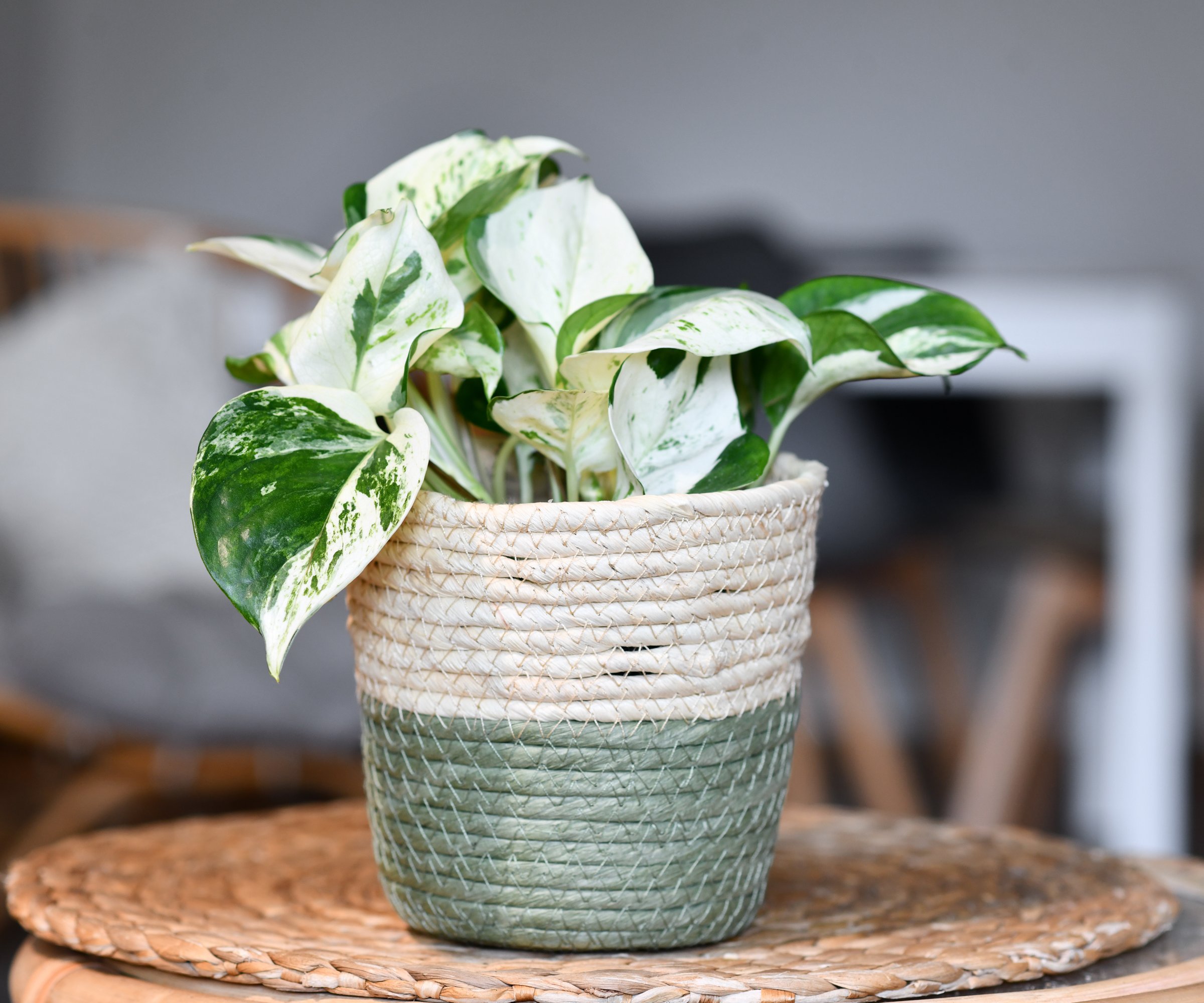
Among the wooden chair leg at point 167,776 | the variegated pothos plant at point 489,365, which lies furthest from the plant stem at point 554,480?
the wooden chair leg at point 167,776

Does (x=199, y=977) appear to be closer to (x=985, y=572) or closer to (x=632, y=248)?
(x=632, y=248)

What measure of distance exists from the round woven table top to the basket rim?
146 mm

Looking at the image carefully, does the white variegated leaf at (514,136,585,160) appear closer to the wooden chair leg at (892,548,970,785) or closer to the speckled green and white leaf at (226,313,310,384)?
the speckled green and white leaf at (226,313,310,384)

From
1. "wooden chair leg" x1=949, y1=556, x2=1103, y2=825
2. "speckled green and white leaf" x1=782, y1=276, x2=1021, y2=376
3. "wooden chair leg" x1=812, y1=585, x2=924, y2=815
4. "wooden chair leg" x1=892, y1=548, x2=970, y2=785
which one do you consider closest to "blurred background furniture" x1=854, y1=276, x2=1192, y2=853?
"wooden chair leg" x1=949, y1=556, x2=1103, y2=825

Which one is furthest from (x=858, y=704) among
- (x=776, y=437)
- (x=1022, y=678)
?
(x=776, y=437)

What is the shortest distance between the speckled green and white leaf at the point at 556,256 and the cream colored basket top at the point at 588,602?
6 centimetres

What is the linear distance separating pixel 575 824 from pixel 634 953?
55 millimetres

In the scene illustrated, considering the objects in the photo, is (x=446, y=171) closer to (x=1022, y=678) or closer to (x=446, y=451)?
(x=446, y=451)

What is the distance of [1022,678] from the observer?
67.9 inches

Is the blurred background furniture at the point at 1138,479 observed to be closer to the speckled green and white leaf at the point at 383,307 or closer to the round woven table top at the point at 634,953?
the round woven table top at the point at 634,953

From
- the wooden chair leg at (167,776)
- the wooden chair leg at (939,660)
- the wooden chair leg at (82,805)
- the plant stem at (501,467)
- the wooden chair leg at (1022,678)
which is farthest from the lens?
the wooden chair leg at (939,660)

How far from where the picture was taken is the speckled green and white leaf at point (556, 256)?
451mm

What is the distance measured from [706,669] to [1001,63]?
106 inches

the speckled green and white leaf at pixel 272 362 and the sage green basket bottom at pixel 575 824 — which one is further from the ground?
the speckled green and white leaf at pixel 272 362
